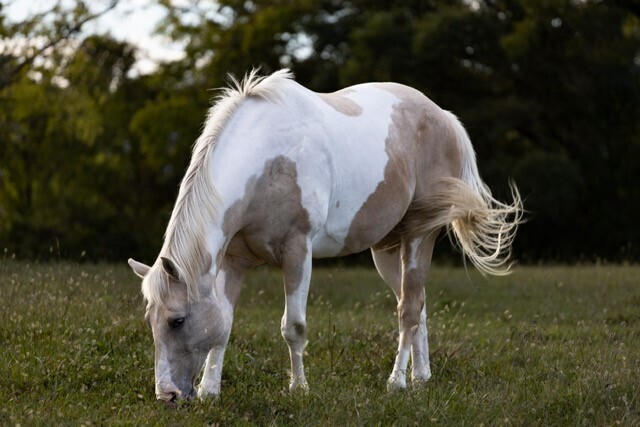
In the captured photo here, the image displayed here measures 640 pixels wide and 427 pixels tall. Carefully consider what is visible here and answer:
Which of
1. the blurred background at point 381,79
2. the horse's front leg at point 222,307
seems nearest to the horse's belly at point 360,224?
the horse's front leg at point 222,307

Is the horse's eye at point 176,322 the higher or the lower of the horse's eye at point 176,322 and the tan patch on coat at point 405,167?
the higher

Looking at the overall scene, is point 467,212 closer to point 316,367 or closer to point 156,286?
point 316,367

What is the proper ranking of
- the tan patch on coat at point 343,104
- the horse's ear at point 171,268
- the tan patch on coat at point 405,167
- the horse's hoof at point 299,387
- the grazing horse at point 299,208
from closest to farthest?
the horse's ear at point 171,268, the grazing horse at point 299,208, the horse's hoof at point 299,387, the tan patch on coat at point 405,167, the tan patch on coat at point 343,104

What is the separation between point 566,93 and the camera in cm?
2622

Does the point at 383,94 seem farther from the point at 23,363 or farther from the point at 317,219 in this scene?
the point at 23,363

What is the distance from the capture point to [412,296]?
720cm

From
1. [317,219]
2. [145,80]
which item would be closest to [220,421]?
[317,219]

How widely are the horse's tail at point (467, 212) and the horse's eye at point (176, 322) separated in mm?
2437

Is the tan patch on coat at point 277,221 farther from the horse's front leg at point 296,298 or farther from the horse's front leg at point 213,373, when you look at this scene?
the horse's front leg at point 213,373

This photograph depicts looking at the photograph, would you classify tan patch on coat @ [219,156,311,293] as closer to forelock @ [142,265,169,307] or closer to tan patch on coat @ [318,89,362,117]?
forelock @ [142,265,169,307]

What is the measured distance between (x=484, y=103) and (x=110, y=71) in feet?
41.4

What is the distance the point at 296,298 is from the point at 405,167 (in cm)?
150

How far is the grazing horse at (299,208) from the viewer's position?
218 inches

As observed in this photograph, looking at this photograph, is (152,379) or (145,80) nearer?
(152,379)
